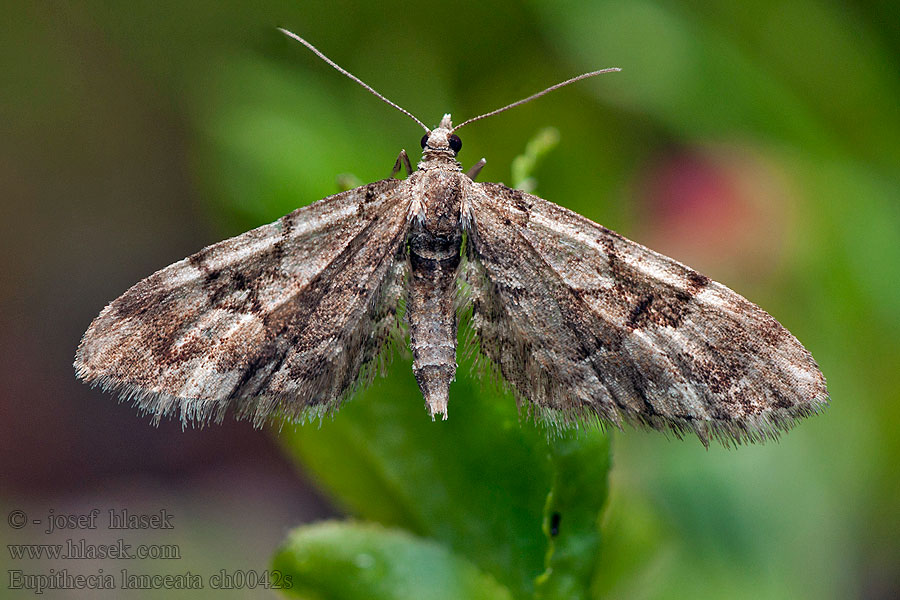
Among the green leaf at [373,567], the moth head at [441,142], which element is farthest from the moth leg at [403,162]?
the green leaf at [373,567]

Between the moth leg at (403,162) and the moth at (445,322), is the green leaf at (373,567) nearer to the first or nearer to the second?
the moth at (445,322)

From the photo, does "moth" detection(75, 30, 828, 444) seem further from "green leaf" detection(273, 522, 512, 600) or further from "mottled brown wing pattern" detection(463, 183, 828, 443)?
"green leaf" detection(273, 522, 512, 600)

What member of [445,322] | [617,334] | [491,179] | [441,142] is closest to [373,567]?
[445,322]

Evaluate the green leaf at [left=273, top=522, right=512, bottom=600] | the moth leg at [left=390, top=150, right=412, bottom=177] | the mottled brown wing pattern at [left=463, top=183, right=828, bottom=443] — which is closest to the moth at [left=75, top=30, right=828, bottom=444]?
the mottled brown wing pattern at [left=463, top=183, right=828, bottom=443]

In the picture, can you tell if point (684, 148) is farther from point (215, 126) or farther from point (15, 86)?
point (15, 86)

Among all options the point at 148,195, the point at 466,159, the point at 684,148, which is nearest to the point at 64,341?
the point at 148,195

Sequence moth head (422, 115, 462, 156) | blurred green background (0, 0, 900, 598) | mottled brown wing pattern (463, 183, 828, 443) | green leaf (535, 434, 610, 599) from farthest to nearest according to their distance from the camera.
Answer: blurred green background (0, 0, 900, 598) < moth head (422, 115, 462, 156) < mottled brown wing pattern (463, 183, 828, 443) < green leaf (535, 434, 610, 599)

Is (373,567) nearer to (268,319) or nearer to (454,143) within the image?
(268,319)
